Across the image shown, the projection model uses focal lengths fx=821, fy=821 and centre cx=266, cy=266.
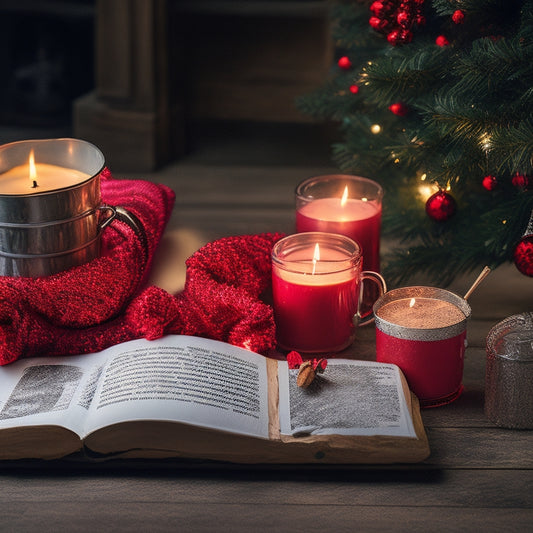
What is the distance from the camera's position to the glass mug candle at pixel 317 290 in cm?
101

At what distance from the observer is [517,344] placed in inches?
35.0

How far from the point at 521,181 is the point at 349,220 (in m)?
0.24

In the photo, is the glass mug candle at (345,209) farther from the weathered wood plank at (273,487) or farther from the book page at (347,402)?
the weathered wood plank at (273,487)

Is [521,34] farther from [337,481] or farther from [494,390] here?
[337,481]

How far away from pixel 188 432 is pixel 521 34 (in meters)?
0.61

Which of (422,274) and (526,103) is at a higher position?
(526,103)

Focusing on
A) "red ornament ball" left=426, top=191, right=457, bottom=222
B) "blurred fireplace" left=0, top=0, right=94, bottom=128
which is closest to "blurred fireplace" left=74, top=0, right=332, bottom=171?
"blurred fireplace" left=0, top=0, right=94, bottom=128

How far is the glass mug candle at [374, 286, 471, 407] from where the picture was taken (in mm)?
922

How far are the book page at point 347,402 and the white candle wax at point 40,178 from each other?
0.38 metres

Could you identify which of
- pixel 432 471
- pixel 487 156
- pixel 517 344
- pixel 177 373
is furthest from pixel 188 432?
pixel 487 156

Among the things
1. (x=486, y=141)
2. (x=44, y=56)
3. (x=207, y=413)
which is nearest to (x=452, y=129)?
(x=486, y=141)

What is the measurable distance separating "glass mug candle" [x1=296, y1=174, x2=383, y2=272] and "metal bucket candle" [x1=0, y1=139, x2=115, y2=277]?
0.28 meters

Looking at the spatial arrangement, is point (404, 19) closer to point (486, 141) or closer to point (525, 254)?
point (486, 141)

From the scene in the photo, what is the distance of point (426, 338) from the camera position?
0.92 meters
